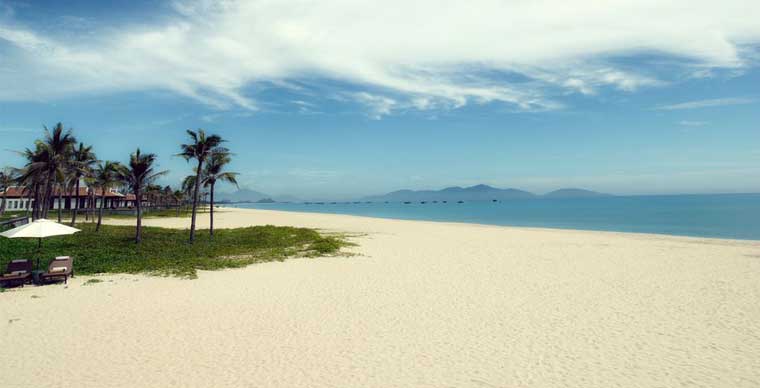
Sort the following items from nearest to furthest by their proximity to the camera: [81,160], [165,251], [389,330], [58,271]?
[389,330] → [58,271] → [165,251] → [81,160]

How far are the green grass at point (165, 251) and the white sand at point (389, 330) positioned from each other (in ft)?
6.50

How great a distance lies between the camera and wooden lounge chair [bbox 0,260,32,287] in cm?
1324

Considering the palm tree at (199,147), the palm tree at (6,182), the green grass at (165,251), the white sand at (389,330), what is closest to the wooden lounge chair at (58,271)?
the white sand at (389,330)

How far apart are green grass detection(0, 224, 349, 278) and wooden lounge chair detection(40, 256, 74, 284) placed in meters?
1.32

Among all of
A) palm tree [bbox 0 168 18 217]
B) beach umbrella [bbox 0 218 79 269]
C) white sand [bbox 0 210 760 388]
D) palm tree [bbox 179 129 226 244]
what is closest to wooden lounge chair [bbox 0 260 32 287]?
beach umbrella [bbox 0 218 79 269]

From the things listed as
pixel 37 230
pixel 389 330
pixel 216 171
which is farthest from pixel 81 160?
pixel 389 330

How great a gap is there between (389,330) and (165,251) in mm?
16179

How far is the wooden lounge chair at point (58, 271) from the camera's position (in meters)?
13.6

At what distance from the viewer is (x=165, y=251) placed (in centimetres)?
2103

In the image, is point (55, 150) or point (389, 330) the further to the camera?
point (55, 150)

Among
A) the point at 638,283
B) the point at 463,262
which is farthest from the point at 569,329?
the point at 463,262

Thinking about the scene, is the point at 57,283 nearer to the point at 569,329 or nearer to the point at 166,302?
the point at 166,302

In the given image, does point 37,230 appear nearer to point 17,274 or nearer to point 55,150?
point 17,274

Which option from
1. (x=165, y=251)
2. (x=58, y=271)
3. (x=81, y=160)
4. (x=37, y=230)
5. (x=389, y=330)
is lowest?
(x=389, y=330)
